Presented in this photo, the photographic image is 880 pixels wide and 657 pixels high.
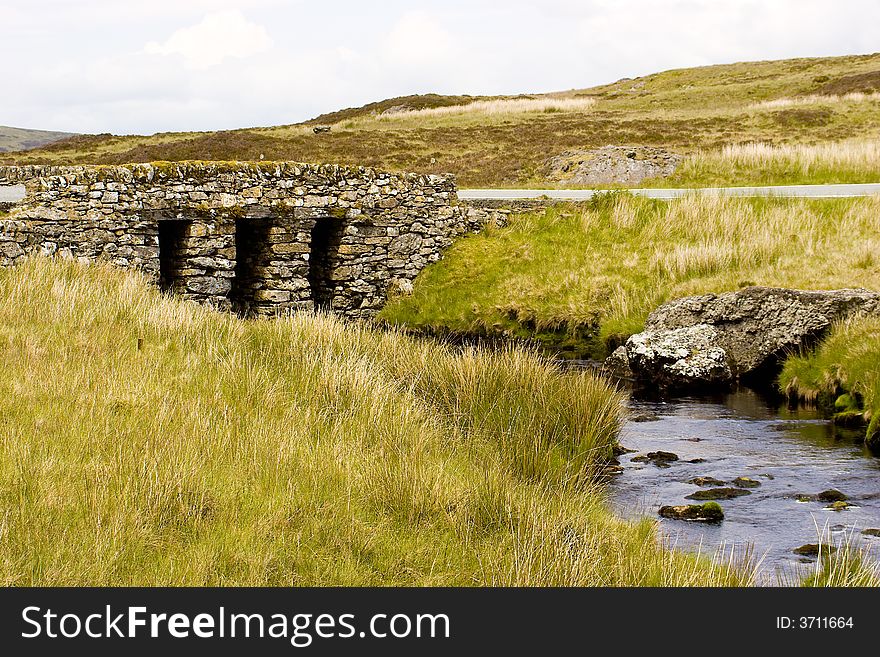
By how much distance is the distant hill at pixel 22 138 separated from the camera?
545ft

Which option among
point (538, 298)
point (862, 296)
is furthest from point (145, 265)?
point (862, 296)

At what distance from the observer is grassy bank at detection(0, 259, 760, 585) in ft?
18.5

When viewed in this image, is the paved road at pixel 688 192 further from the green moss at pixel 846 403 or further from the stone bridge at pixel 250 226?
the green moss at pixel 846 403

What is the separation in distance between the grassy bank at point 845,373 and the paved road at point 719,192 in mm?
7001

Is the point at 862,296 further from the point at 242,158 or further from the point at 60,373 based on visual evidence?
the point at 242,158

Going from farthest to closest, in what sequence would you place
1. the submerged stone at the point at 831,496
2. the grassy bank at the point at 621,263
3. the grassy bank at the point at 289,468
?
the grassy bank at the point at 621,263 → the submerged stone at the point at 831,496 → the grassy bank at the point at 289,468

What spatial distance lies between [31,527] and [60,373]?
3.28 metres

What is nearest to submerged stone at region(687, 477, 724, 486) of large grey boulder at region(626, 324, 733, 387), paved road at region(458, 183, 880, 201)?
large grey boulder at region(626, 324, 733, 387)

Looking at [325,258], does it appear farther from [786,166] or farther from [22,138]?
[22,138]

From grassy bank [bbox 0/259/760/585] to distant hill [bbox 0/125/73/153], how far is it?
165738 millimetres

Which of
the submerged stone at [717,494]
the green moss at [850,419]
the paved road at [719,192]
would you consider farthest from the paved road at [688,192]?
the submerged stone at [717,494]

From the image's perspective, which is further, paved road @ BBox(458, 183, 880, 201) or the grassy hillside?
the grassy hillside

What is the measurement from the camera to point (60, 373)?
8.54 metres

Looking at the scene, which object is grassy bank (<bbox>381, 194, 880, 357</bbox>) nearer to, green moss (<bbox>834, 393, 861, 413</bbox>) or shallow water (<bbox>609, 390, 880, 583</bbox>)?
green moss (<bbox>834, 393, 861, 413</bbox>)
